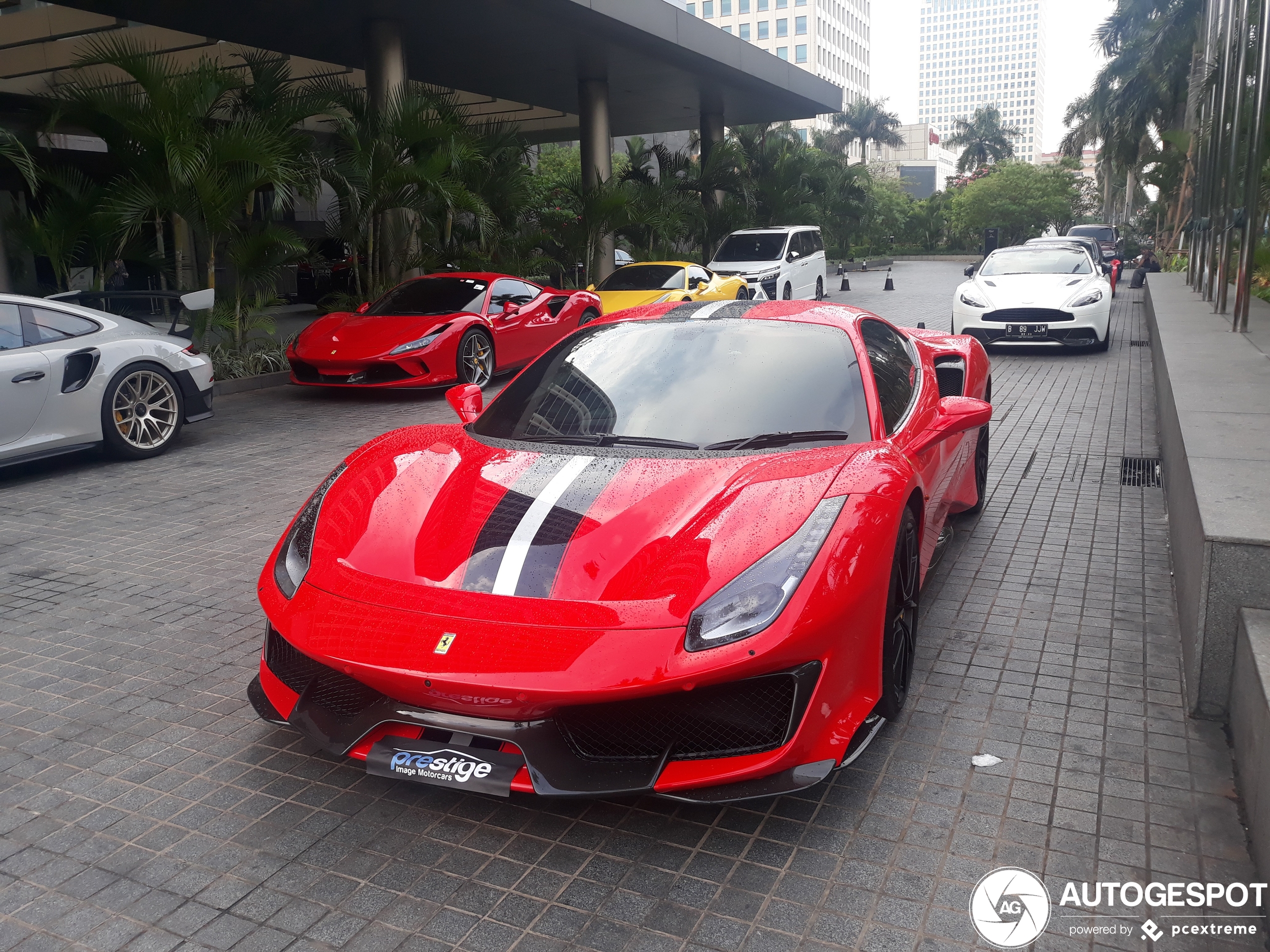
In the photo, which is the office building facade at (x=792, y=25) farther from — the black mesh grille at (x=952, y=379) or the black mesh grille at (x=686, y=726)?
the black mesh grille at (x=686, y=726)

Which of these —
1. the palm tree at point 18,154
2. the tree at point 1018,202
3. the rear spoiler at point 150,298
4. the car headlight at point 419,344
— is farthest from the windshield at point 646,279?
the tree at point 1018,202

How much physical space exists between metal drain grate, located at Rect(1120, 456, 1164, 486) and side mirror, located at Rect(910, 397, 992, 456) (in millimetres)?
3044

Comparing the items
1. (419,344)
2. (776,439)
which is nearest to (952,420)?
(776,439)

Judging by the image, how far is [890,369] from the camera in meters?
4.28

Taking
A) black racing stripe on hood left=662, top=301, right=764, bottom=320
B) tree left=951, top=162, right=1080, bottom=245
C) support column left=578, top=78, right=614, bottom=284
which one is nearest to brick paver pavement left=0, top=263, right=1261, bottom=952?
black racing stripe on hood left=662, top=301, right=764, bottom=320

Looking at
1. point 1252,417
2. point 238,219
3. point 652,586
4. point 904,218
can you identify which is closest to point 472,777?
point 652,586

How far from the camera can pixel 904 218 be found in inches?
2341

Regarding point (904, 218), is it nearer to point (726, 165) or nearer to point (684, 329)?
point (726, 165)

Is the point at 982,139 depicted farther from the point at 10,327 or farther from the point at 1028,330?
the point at 10,327

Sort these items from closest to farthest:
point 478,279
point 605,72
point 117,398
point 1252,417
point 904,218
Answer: point 1252,417, point 117,398, point 478,279, point 605,72, point 904,218

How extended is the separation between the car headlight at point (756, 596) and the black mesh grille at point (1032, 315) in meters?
11.3

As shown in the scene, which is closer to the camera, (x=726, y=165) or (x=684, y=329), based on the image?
(x=684, y=329)

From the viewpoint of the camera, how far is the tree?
5328cm

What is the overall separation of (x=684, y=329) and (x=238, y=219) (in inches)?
377
